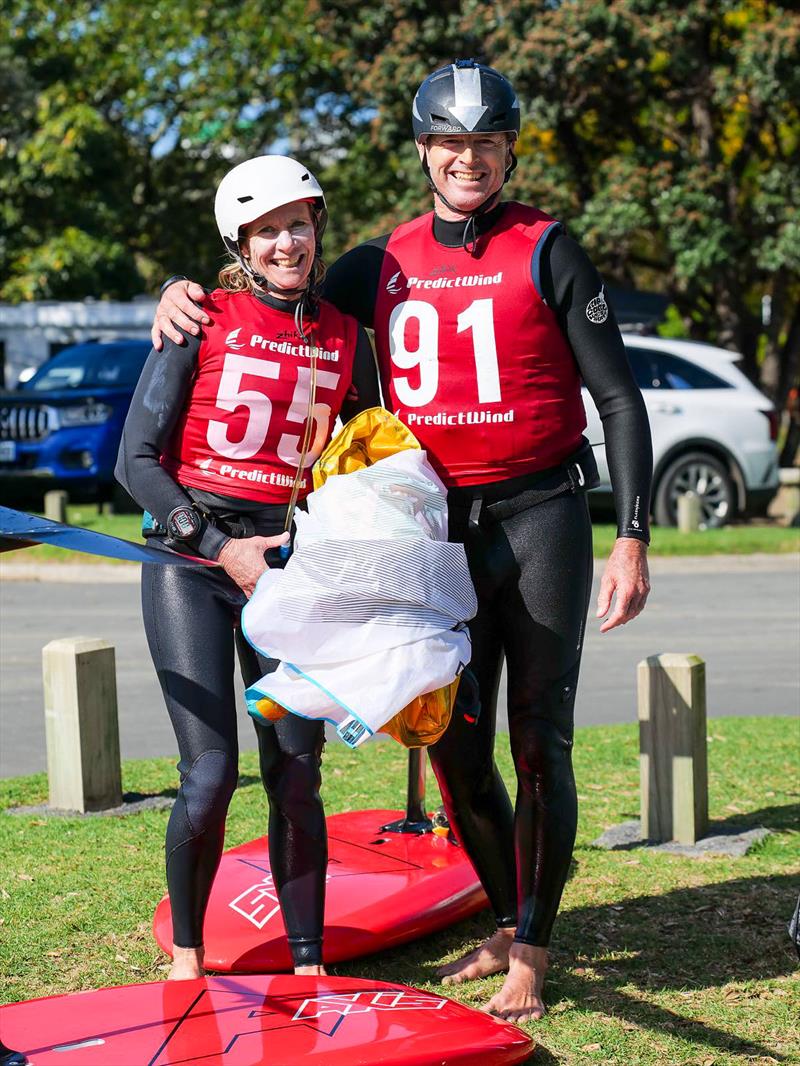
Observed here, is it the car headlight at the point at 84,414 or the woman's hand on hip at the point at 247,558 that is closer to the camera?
the woman's hand on hip at the point at 247,558

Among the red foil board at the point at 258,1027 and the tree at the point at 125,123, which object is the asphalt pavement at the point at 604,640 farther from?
the tree at the point at 125,123

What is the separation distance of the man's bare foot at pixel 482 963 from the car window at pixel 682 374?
12.3 metres

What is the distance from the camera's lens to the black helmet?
3.75 m

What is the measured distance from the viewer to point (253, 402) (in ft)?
12.3

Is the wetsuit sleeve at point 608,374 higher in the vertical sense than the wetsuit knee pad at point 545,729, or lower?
higher

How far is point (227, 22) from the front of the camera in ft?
91.6

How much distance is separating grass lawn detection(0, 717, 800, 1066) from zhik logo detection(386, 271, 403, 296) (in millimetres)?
1850

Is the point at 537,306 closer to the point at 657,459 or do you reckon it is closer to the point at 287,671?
the point at 287,671

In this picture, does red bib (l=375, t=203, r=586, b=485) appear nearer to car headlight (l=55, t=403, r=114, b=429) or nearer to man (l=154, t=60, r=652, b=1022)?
man (l=154, t=60, r=652, b=1022)

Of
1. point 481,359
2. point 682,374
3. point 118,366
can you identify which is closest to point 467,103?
point 481,359

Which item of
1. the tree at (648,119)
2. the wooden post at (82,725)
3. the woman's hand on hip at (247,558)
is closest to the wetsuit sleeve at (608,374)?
the woman's hand on hip at (247,558)

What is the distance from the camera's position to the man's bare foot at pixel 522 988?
3.83 m

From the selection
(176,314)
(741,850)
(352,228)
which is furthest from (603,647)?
(352,228)

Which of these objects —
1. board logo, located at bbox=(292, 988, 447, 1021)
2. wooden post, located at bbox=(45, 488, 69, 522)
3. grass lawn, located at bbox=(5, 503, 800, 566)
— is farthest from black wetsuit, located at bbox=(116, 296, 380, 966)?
wooden post, located at bbox=(45, 488, 69, 522)
